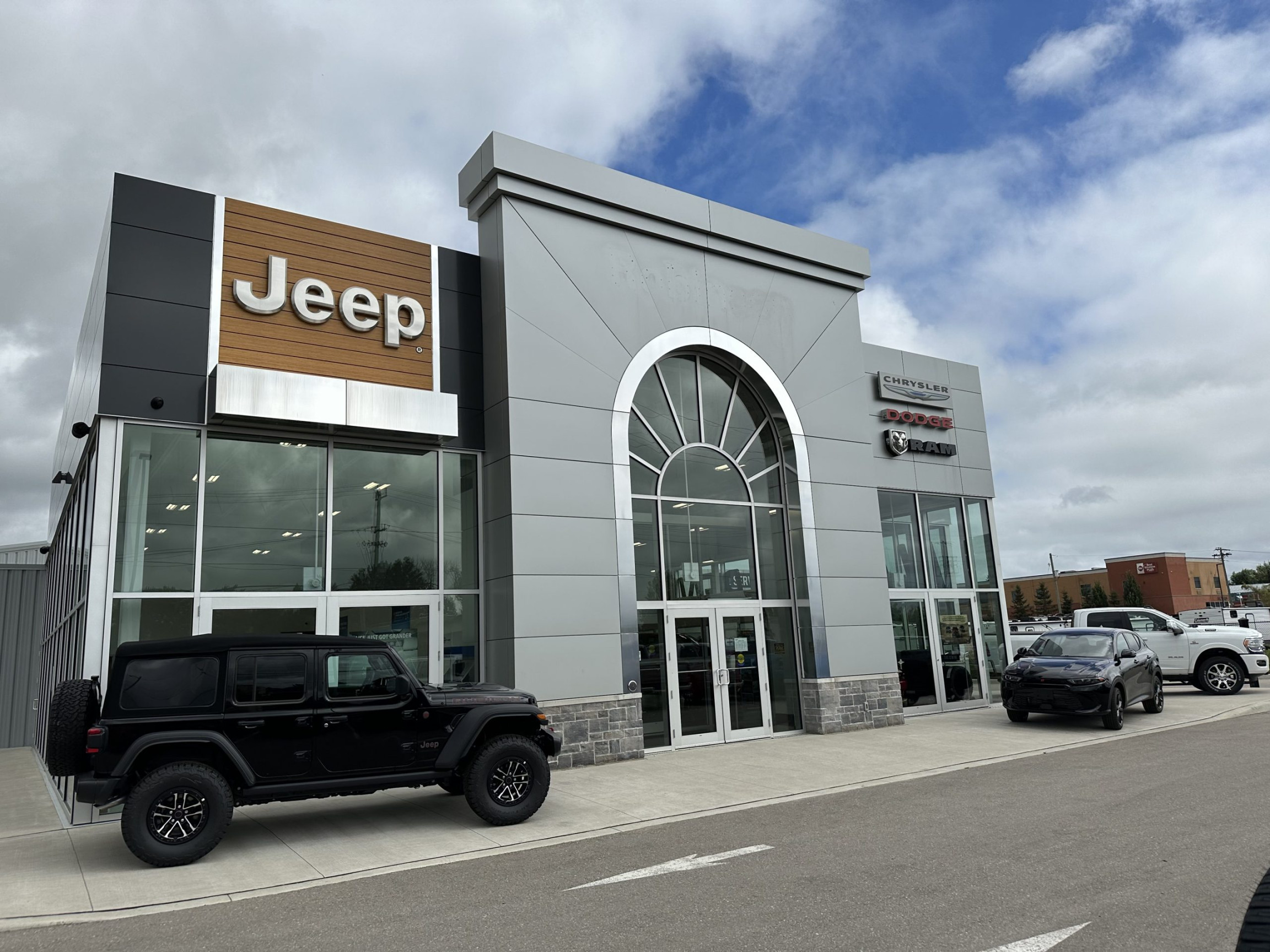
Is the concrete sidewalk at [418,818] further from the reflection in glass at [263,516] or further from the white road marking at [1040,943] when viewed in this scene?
the white road marking at [1040,943]

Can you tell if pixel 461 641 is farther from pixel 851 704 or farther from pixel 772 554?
pixel 851 704

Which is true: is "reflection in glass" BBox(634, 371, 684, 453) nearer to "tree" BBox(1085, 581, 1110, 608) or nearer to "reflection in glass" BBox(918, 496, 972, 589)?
"reflection in glass" BBox(918, 496, 972, 589)

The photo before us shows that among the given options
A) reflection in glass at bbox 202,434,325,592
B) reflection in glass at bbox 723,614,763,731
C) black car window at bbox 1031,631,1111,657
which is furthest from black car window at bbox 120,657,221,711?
black car window at bbox 1031,631,1111,657

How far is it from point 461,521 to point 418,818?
16.6ft

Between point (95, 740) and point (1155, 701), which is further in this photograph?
point (1155, 701)

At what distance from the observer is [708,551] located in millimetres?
14539

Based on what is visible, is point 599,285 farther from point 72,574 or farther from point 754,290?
point 72,574

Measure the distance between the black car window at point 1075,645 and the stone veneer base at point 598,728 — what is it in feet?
25.0

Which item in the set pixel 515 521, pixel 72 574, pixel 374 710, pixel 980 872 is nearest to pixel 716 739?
pixel 515 521

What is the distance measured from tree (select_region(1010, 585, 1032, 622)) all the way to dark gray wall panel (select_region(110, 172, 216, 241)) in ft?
317

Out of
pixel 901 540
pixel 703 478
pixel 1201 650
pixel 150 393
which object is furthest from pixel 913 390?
pixel 150 393

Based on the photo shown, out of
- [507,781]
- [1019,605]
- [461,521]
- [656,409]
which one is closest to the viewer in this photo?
[507,781]

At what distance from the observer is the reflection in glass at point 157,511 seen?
408 inches

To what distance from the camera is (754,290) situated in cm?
1594
